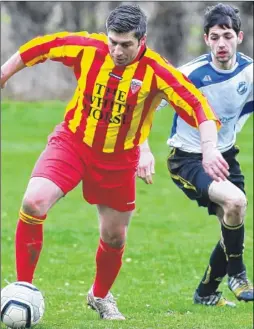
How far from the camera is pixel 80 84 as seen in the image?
6.71 m

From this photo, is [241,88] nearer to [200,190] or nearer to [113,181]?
[200,190]

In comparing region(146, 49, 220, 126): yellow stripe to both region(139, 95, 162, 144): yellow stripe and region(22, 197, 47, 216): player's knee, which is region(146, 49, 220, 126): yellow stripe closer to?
region(139, 95, 162, 144): yellow stripe

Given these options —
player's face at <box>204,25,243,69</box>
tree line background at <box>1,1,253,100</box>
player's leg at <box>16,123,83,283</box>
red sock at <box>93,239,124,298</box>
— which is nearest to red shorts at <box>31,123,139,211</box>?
player's leg at <box>16,123,83,283</box>

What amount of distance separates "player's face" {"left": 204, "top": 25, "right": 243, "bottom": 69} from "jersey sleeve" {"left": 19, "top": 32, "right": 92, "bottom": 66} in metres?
1.26

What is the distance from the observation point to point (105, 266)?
7398mm

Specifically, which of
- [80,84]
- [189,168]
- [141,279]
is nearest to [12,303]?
[80,84]

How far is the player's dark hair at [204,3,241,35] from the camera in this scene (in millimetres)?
7504

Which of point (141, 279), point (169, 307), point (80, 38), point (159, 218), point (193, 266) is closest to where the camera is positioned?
point (80, 38)

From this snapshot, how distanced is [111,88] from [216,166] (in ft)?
3.33

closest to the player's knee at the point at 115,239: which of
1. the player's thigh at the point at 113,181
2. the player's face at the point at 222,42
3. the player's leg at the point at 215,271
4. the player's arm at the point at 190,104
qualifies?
the player's thigh at the point at 113,181

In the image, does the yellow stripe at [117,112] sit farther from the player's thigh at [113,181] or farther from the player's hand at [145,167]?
the player's hand at [145,167]

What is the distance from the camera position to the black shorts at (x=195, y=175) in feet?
24.6

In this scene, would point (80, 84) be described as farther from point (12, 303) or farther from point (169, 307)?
point (169, 307)

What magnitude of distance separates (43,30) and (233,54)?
897 inches
